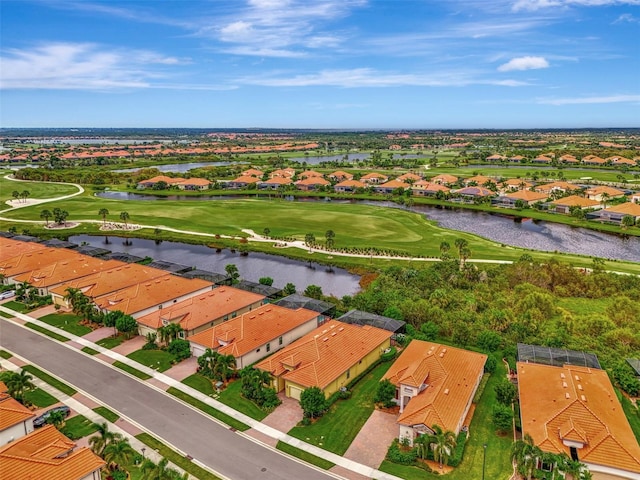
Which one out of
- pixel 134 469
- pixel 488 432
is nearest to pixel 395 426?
pixel 488 432

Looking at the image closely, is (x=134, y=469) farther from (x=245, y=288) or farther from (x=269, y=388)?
(x=245, y=288)

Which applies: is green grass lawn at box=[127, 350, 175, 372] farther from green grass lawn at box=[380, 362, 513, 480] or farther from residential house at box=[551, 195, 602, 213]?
residential house at box=[551, 195, 602, 213]

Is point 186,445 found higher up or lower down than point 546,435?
lower down

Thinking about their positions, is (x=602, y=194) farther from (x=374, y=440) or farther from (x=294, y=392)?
(x=374, y=440)

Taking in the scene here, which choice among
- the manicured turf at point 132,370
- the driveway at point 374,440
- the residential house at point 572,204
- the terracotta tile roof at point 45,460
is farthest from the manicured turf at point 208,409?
the residential house at point 572,204

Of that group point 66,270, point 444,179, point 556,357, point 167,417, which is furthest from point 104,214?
point 444,179

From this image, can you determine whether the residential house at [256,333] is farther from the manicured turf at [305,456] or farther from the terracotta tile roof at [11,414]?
the terracotta tile roof at [11,414]
